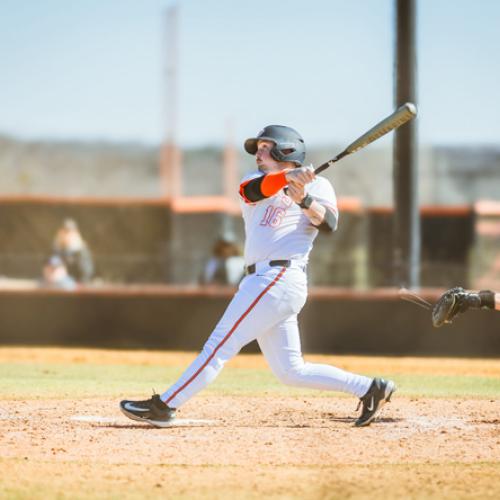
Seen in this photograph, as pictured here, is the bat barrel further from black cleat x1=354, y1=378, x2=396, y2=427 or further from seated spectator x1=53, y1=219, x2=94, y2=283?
seated spectator x1=53, y1=219, x2=94, y2=283

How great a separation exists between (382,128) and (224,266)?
850cm

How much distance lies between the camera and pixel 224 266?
1463 centimetres

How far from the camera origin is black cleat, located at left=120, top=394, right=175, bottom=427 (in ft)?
20.8

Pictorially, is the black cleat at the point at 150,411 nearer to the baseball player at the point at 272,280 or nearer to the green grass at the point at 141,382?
the baseball player at the point at 272,280

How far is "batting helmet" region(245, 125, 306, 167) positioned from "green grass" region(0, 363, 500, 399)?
2.77 meters

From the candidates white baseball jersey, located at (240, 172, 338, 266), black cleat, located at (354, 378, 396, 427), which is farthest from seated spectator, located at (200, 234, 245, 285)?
white baseball jersey, located at (240, 172, 338, 266)

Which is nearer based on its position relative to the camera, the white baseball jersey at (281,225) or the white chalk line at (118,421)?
the white baseball jersey at (281,225)

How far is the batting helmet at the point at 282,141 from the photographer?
627 cm

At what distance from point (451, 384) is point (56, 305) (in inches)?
237

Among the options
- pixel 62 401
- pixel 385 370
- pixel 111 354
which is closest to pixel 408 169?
pixel 385 370

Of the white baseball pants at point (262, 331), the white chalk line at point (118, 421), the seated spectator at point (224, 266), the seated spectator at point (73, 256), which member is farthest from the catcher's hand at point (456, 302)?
the seated spectator at point (73, 256)

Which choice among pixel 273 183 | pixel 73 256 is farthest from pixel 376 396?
pixel 73 256

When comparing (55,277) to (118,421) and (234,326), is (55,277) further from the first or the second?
(234,326)

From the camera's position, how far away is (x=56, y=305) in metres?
13.8
